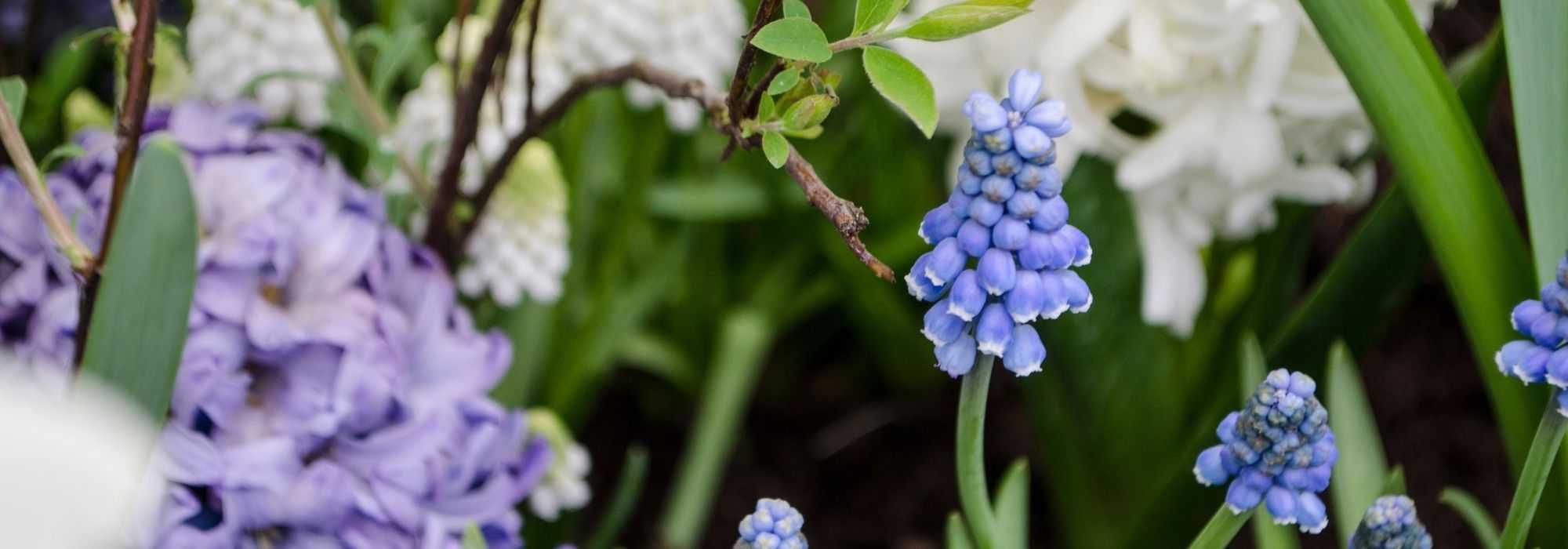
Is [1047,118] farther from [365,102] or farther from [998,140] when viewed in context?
[365,102]

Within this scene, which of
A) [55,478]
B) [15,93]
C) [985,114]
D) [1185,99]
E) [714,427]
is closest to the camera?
[55,478]

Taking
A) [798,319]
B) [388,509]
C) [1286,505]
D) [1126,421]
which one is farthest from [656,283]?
[1286,505]

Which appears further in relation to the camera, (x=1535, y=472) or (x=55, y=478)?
(x=1535, y=472)

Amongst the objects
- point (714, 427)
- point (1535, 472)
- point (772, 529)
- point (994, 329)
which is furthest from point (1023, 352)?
point (714, 427)

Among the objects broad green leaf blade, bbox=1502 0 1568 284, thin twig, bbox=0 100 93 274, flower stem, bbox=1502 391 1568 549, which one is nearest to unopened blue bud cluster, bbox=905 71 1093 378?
flower stem, bbox=1502 391 1568 549

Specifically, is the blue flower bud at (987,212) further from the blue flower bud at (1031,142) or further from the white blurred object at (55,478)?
the white blurred object at (55,478)

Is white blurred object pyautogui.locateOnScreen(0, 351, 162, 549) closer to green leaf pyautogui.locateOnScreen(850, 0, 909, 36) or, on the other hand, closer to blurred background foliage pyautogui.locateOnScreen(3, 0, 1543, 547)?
green leaf pyautogui.locateOnScreen(850, 0, 909, 36)
